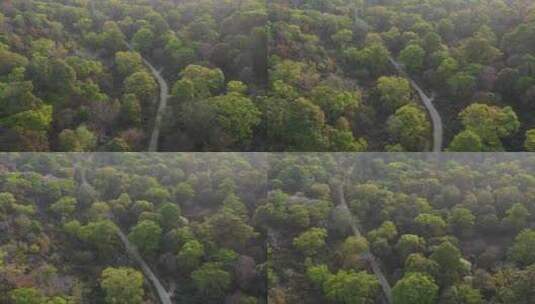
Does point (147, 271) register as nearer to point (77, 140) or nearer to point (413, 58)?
point (77, 140)

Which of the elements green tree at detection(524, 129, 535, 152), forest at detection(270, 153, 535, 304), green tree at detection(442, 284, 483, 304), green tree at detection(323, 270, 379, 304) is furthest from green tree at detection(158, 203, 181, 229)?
green tree at detection(524, 129, 535, 152)

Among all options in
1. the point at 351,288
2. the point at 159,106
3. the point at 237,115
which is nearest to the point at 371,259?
the point at 351,288

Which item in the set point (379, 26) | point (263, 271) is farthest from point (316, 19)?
point (263, 271)

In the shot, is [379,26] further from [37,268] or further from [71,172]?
[37,268]

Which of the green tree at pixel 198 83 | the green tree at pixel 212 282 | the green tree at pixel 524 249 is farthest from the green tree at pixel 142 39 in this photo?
the green tree at pixel 524 249

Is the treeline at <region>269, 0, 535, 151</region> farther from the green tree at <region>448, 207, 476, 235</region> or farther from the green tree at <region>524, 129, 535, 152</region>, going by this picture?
the green tree at <region>448, 207, 476, 235</region>

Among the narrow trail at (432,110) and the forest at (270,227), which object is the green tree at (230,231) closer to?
the forest at (270,227)

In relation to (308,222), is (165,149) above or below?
above
